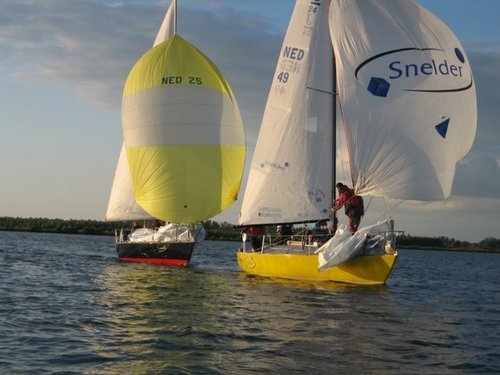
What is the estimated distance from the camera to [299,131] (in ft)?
75.9

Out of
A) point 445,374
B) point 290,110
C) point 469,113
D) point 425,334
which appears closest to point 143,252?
point 290,110

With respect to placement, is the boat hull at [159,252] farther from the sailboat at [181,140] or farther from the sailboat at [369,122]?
the sailboat at [369,122]

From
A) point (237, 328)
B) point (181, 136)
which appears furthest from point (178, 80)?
point (237, 328)

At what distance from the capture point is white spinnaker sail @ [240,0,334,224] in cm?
2278

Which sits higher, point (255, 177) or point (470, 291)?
point (255, 177)

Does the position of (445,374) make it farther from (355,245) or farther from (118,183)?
(118,183)

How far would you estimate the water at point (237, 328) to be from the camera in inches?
415

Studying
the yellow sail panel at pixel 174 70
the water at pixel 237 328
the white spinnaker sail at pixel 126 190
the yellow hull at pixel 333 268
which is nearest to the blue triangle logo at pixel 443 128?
the yellow hull at pixel 333 268

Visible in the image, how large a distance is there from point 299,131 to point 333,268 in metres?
4.83

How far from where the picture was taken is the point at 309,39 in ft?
77.0

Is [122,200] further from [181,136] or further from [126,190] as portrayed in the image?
[181,136]

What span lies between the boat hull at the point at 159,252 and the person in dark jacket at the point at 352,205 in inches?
372

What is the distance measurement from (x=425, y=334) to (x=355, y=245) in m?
6.67

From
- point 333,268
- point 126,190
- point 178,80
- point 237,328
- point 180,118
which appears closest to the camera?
point 237,328
